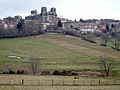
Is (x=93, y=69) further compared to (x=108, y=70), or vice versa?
(x=93, y=69)

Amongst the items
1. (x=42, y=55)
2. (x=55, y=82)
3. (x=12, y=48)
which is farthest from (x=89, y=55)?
(x=55, y=82)

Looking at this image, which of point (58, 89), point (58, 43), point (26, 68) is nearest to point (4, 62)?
point (26, 68)

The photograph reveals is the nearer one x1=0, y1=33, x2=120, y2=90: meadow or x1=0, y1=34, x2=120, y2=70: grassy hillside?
x1=0, y1=33, x2=120, y2=90: meadow

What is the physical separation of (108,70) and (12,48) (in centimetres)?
4810

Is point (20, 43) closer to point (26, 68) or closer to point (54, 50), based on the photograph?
point (54, 50)

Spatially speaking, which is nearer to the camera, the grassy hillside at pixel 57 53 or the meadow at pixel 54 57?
the meadow at pixel 54 57

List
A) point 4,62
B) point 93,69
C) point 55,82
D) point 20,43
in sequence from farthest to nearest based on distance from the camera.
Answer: point 20,43 → point 4,62 → point 93,69 → point 55,82

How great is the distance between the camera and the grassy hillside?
84.8 metres

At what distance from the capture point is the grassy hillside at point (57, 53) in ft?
278

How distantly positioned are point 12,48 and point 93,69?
4163cm

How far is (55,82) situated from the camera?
55.4 meters

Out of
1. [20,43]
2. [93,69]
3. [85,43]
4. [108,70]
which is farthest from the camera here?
A: [85,43]

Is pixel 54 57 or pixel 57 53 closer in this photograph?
pixel 54 57

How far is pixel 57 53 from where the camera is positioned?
10681cm
